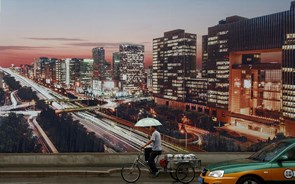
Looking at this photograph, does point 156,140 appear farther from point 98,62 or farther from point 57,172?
point 98,62

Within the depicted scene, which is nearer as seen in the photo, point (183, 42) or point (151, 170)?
point (151, 170)

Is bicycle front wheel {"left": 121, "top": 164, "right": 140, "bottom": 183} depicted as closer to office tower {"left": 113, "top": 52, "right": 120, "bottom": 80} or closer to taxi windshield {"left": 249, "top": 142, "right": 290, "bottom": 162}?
taxi windshield {"left": 249, "top": 142, "right": 290, "bottom": 162}

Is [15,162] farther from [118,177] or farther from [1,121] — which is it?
[118,177]

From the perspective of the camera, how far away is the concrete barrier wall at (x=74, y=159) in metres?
16.4

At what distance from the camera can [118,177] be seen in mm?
14711

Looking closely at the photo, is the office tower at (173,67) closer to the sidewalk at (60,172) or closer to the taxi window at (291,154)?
the sidewalk at (60,172)

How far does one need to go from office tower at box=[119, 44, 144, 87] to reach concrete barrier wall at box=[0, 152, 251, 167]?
303 centimetres

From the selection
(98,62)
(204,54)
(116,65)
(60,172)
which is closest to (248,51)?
(204,54)

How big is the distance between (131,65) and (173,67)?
1623mm

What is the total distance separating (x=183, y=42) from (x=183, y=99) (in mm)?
2093

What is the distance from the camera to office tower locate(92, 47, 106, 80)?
17562 mm

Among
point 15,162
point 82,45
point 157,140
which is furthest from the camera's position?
point 82,45

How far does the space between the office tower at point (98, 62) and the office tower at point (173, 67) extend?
1.92m

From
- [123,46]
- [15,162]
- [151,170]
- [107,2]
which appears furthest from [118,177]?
[107,2]
